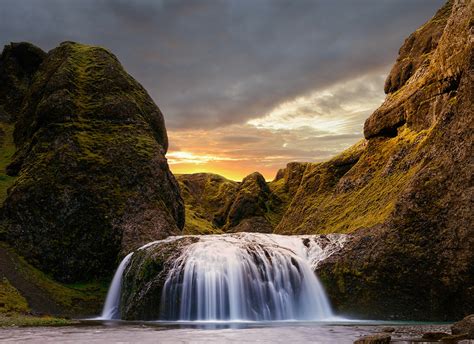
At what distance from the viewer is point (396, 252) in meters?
36.9

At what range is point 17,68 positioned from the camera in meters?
114

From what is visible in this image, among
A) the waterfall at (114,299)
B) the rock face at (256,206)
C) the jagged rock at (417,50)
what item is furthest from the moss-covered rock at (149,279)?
the rock face at (256,206)

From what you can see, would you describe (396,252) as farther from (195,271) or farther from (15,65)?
(15,65)

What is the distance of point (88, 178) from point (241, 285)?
34432 millimetres

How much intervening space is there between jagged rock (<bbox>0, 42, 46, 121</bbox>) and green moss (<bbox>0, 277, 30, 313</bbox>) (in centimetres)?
7521

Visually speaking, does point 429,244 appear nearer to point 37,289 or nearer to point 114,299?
point 114,299

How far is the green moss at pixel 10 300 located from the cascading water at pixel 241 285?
14.8 m

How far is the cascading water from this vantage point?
1378 inches

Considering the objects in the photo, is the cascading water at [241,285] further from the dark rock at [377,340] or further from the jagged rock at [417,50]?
the jagged rock at [417,50]

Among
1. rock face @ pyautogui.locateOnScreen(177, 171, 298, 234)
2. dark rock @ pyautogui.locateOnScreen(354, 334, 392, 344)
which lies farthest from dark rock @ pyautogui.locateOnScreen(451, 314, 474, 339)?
rock face @ pyautogui.locateOnScreen(177, 171, 298, 234)

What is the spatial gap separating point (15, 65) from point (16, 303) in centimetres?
9098

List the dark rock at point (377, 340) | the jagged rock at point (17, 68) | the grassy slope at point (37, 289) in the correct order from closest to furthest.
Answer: the dark rock at point (377, 340), the grassy slope at point (37, 289), the jagged rock at point (17, 68)

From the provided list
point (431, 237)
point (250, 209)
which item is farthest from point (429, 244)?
point (250, 209)

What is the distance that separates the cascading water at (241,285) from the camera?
3500 cm
